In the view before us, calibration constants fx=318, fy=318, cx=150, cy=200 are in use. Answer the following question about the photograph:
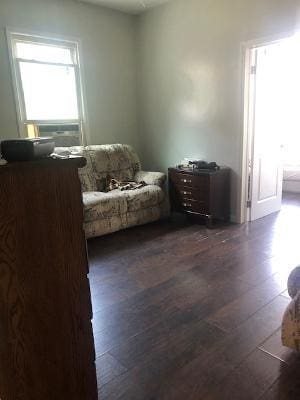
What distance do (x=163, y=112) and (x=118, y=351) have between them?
353 centimetres

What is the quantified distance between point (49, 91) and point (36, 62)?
1.19 feet

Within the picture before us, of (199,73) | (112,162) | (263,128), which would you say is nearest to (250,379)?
(263,128)

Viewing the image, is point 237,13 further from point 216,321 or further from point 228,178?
point 216,321

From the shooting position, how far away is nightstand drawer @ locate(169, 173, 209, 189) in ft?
12.3

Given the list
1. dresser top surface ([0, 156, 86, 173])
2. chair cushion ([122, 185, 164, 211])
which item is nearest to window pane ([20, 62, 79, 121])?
chair cushion ([122, 185, 164, 211])

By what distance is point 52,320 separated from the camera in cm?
108

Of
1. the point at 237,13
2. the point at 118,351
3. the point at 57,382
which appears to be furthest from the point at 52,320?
the point at 237,13

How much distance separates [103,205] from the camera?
11.5 feet

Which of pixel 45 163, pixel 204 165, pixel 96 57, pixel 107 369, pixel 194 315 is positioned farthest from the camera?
pixel 96 57

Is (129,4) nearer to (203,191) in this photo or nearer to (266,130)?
→ (266,130)

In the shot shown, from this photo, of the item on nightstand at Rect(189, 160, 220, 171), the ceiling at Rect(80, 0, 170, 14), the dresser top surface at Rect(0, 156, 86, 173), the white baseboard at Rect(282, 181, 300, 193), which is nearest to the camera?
the dresser top surface at Rect(0, 156, 86, 173)

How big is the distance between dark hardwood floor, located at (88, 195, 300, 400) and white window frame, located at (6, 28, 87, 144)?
1705 mm

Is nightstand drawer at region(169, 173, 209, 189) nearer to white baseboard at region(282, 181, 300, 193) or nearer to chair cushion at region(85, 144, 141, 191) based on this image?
chair cushion at region(85, 144, 141, 191)

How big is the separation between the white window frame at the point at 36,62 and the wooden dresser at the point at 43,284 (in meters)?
3.24
